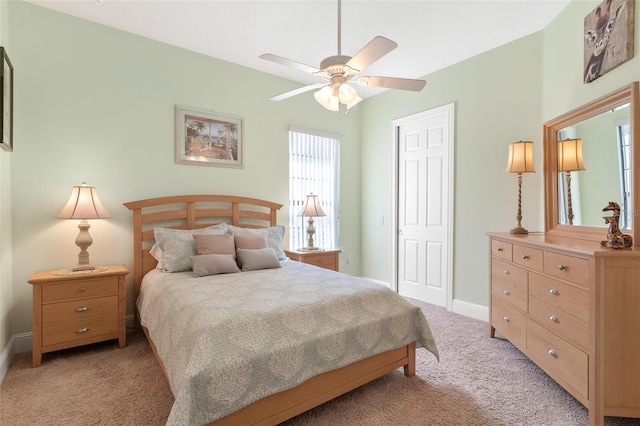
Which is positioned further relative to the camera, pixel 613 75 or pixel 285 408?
pixel 613 75

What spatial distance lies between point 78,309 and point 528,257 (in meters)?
3.55

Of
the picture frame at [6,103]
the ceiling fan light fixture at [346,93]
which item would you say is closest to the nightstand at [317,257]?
the ceiling fan light fixture at [346,93]

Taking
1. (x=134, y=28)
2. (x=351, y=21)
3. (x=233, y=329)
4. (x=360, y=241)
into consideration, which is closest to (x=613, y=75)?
(x=351, y=21)

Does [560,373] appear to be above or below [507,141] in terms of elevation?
below

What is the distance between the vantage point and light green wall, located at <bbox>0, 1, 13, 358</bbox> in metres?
2.32

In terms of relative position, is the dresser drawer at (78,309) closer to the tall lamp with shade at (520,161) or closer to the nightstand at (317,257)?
the nightstand at (317,257)

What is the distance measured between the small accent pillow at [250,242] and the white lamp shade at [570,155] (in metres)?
2.78

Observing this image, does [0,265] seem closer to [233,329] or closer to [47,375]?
[47,375]

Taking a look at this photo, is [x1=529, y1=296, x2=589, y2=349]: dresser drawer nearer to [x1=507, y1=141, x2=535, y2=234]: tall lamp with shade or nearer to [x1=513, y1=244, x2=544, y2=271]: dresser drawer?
[x1=513, y1=244, x2=544, y2=271]: dresser drawer

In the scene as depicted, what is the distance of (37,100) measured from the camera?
2.68m

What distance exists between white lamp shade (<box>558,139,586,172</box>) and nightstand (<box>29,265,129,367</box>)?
12.6 ft

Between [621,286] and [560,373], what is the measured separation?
0.69m

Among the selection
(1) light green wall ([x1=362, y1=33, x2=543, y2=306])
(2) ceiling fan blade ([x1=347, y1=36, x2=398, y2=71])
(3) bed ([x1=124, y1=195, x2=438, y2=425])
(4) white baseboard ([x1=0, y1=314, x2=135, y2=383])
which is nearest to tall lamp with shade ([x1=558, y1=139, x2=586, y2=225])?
(1) light green wall ([x1=362, y1=33, x2=543, y2=306])

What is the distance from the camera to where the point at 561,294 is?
77.9 inches
